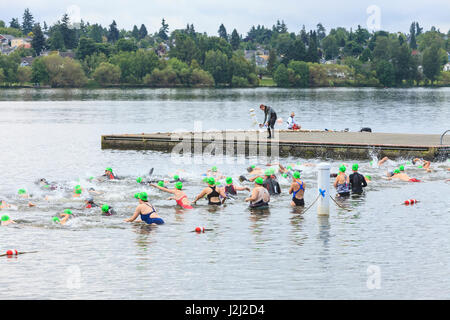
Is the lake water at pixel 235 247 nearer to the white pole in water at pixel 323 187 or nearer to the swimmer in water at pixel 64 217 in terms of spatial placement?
the swimmer in water at pixel 64 217

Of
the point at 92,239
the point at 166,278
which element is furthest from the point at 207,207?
the point at 166,278

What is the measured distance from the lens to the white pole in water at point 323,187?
2519cm

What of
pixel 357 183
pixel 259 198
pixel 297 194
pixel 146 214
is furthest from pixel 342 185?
pixel 146 214

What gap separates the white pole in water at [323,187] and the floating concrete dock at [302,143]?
15966 mm

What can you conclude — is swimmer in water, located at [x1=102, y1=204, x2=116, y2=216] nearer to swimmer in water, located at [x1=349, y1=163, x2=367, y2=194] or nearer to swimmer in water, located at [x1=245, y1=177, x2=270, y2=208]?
swimmer in water, located at [x1=245, y1=177, x2=270, y2=208]

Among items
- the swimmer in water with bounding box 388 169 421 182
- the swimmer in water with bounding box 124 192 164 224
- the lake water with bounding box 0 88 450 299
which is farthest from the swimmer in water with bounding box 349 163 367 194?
the swimmer in water with bounding box 124 192 164 224

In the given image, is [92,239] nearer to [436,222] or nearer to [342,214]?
[342,214]

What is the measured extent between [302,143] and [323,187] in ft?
63.4

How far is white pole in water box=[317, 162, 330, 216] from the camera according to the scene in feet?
82.6

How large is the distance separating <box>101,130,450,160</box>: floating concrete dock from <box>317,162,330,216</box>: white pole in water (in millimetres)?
15966

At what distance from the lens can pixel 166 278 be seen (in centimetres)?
1928

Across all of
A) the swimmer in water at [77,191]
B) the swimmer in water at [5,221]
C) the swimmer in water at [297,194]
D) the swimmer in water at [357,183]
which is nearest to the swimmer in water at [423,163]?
the swimmer in water at [357,183]

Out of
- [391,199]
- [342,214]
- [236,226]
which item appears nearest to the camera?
[236,226]

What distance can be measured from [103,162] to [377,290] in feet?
107
